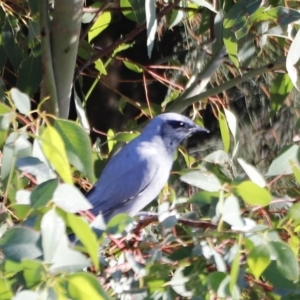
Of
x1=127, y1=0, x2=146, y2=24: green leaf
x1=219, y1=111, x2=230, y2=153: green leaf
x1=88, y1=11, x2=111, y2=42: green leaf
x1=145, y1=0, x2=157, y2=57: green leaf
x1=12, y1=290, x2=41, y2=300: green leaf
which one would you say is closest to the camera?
x1=12, y1=290, x2=41, y2=300: green leaf

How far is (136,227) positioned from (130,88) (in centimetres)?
120

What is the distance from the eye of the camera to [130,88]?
2.21m

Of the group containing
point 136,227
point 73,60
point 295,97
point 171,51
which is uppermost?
point 73,60

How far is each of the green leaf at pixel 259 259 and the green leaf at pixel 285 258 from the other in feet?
0.04

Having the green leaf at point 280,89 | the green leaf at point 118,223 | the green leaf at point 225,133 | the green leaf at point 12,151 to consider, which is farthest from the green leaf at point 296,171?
the green leaf at point 280,89

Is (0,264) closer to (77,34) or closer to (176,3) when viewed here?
(77,34)

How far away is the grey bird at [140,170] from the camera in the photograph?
5.30 feet

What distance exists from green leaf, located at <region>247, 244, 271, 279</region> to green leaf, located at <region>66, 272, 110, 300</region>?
0.21m

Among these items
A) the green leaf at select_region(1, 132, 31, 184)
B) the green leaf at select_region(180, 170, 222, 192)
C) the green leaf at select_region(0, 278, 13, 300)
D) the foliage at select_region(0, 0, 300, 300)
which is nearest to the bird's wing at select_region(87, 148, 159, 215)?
the foliage at select_region(0, 0, 300, 300)

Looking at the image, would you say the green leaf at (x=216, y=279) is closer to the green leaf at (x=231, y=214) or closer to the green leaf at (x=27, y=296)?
the green leaf at (x=231, y=214)

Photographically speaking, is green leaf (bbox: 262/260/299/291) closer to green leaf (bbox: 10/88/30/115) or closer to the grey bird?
green leaf (bbox: 10/88/30/115)

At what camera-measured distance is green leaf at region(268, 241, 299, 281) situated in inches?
33.7

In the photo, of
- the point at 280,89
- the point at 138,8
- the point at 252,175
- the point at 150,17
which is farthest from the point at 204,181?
the point at 280,89

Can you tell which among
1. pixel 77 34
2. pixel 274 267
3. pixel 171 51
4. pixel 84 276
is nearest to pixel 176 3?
pixel 77 34
